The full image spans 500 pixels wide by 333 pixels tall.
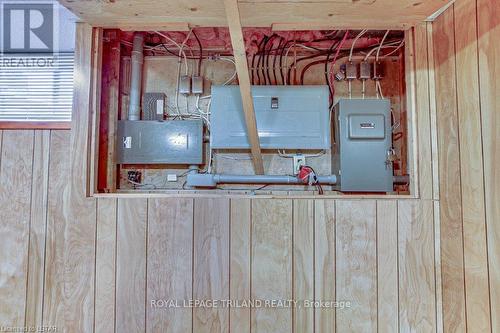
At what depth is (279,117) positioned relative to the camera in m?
1.96

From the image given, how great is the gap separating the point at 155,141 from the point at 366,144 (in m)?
1.39

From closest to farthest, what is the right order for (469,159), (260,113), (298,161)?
1. (469,159)
2. (260,113)
3. (298,161)

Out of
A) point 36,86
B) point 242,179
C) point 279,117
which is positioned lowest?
point 242,179

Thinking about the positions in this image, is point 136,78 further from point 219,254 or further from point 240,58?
point 219,254

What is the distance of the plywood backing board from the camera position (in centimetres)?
117

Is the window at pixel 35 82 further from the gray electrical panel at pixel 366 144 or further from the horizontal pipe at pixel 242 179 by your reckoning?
the gray electrical panel at pixel 366 144

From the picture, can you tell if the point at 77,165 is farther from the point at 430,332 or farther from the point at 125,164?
the point at 430,332

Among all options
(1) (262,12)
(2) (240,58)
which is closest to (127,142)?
(2) (240,58)

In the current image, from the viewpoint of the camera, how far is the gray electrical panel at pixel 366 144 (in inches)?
70.4

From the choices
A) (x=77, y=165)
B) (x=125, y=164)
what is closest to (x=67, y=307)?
(x=77, y=165)

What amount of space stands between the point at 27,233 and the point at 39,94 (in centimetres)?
133

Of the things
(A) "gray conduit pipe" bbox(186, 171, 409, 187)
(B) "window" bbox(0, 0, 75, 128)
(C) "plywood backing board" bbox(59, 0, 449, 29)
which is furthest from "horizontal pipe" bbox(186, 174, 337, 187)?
(B) "window" bbox(0, 0, 75, 128)

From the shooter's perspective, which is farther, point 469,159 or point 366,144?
→ point 366,144

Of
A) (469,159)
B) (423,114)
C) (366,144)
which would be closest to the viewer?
(469,159)
